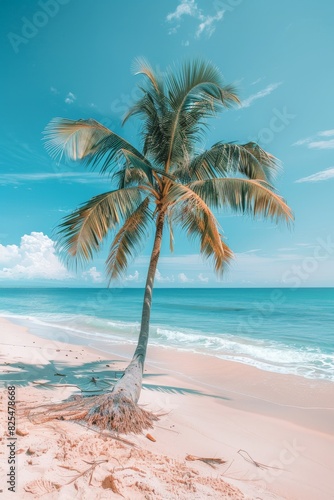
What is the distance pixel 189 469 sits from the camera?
331 cm

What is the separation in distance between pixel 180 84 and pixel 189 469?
282 inches

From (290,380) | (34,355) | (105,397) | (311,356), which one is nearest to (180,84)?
(105,397)

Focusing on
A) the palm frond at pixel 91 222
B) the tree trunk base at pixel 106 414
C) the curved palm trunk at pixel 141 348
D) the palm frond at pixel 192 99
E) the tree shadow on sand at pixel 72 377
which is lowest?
the tree shadow on sand at pixel 72 377

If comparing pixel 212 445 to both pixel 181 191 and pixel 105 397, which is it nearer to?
pixel 105 397

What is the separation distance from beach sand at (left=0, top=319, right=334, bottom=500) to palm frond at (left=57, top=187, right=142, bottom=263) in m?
2.83

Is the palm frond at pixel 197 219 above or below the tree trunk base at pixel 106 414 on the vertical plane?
above

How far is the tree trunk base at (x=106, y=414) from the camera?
4051 mm

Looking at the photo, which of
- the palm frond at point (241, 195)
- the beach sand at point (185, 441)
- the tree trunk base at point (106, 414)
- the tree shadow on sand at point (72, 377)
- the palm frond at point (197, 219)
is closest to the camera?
the beach sand at point (185, 441)

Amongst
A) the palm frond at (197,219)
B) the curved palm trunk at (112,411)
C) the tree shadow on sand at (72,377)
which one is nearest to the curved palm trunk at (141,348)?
the curved palm trunk at (112,411)

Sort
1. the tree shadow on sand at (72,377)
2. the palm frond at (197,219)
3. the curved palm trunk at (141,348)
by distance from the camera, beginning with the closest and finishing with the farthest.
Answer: the curved palm trunk at (141,348)
the palm frond at (197,219)
the tree shadow on sand at (72,377)

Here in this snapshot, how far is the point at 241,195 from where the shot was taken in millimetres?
6352

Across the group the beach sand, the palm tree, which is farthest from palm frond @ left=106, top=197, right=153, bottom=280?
the beach sand

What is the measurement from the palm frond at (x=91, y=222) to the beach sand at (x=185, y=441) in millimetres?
2832

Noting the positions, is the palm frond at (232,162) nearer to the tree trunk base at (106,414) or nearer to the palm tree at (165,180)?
the palm tree at (165,180)
